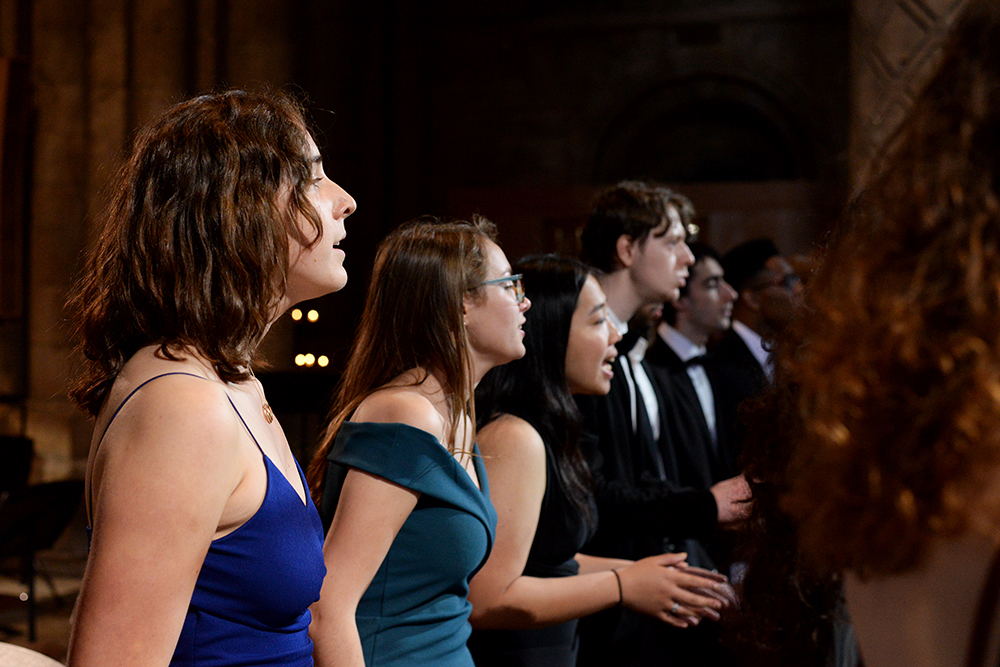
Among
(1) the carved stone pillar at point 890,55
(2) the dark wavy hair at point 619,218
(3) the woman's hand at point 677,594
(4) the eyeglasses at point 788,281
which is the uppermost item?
(1) the carved stone pillar at point 890,55

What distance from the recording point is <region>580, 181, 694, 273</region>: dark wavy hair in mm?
3465

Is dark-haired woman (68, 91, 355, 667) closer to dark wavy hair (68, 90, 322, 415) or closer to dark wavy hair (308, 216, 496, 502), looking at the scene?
dark wavy hair (68, 90, 322, 415)

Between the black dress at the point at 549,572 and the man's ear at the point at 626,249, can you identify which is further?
the man's ear at the point at 626,249

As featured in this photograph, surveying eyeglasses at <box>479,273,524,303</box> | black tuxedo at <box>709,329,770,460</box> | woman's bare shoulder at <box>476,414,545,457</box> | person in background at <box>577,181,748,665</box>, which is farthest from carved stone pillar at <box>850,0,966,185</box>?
woman's bare shoulder at <box>476,414,545,457</box>

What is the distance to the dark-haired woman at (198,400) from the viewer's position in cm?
105

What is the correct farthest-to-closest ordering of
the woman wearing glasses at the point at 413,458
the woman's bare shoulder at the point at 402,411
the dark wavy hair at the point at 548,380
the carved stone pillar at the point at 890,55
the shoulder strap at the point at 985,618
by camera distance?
the carved stone pillar at the point at 890,55, the dark wavy hair at the point at 548,380, the woman's bare shoulder at the point at 402,411, the woman wearing glasses at the point at 413,458, the shoulder strap at the point at 985,618

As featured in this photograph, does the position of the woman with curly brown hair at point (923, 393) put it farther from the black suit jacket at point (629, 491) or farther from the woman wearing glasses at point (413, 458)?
the black suit jacket at point (629, 491)

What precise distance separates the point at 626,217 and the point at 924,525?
2.91 meters

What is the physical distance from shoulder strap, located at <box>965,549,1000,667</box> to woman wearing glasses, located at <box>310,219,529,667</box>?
1.14 m

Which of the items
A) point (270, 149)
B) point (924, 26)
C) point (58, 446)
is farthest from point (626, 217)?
point (58, 446)

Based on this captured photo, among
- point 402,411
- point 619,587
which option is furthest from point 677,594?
point 402,411

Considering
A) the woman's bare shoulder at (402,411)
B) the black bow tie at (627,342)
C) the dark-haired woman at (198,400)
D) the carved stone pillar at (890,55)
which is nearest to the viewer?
the dark-haired woman at (198,400)

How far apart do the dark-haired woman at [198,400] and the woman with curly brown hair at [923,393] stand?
699 mm

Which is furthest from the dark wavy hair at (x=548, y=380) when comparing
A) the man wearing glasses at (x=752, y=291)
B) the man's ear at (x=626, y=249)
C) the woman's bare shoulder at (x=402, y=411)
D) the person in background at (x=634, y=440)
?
the man wearing glasses at (x=752, y=291)
